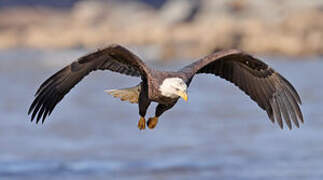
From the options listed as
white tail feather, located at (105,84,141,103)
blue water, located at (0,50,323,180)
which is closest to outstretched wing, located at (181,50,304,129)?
white tail feather, located at (105,84,141,103)

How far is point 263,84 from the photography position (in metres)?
8.91

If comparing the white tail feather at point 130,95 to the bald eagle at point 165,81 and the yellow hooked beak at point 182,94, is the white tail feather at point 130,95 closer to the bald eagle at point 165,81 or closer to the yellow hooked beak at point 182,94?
the bald eagle at point 165,81

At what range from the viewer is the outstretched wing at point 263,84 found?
8.75 m

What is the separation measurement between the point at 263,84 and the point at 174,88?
67.2 inches

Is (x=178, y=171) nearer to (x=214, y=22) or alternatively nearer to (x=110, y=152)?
(x=110, y=152)

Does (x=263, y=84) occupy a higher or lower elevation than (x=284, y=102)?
higher

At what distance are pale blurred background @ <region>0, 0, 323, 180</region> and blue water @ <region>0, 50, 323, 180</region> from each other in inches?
0.7

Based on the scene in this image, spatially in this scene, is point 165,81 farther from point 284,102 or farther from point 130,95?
point 284,102

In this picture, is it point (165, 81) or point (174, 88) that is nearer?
point (174, 88)

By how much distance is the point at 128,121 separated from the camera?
51.2ft

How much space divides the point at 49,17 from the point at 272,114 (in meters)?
29.7

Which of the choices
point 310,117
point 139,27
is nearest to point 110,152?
point 310,117

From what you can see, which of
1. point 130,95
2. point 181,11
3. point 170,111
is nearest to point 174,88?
point 130,95

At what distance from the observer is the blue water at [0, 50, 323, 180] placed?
11.3m
